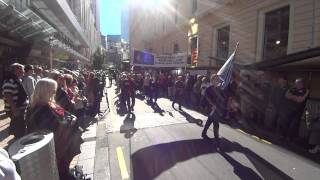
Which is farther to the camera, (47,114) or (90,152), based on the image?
(90,152)

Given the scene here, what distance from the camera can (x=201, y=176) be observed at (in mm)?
5457

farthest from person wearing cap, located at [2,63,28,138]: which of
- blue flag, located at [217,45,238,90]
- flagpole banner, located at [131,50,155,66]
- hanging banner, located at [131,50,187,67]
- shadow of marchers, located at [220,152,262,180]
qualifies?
flagpole banner, located at [131,50,155,66]

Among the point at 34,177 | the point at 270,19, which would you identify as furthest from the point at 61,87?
the point at 270,19

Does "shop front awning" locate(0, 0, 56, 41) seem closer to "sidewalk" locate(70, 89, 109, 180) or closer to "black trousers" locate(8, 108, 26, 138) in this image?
"sidewalk" locate(70, 89, 109, 180)

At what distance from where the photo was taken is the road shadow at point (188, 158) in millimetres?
5566

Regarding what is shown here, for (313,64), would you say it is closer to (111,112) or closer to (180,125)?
(180,125)

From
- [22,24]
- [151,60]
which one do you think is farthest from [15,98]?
[151,60]

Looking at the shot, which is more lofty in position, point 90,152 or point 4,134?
point 4,134

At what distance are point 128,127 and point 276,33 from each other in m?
8.73

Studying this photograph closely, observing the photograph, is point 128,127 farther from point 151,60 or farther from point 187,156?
point 151,60

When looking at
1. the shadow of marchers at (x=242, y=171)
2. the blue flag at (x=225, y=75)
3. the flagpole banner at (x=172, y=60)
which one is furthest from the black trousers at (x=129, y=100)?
the shadow of marchers at (x=242, y=171)

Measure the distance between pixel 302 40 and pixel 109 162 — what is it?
9.62m

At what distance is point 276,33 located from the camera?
14.3m

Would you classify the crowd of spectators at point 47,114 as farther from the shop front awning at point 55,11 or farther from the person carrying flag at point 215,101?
the shop front awning at point 55,11
